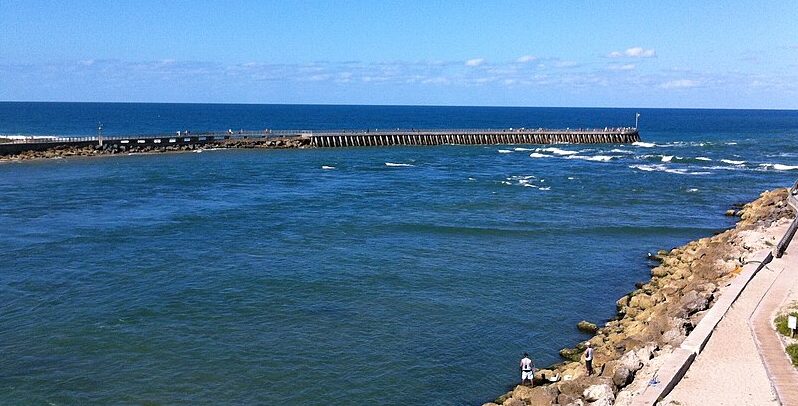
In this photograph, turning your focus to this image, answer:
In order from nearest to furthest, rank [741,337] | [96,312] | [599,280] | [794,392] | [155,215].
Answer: [794,392] → [741,337] → [96,312] → [599,280] → [155,215]

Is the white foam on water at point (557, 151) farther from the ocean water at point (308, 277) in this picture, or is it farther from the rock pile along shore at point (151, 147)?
the rock pile along shore at point (151, 147)

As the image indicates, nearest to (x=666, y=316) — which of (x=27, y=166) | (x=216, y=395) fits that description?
(x=216, y=395)

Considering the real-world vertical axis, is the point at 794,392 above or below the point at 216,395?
above

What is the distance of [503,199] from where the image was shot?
53.9 meters

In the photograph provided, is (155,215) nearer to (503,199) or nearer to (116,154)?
(503,199)

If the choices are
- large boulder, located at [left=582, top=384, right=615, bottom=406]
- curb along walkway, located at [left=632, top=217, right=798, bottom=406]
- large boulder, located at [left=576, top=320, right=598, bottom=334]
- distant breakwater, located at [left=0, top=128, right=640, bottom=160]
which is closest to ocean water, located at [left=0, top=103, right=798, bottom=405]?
large boulder, located at [left=576, top=320, right=598, bottom=334]

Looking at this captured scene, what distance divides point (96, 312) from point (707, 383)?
21930mm

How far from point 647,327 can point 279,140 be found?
79.4 meters

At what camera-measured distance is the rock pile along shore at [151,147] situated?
73938mm

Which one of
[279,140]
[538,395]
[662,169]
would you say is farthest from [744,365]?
[279,140]

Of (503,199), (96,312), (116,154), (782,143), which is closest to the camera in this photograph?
(96,312)

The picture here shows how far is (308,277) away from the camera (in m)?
31.3

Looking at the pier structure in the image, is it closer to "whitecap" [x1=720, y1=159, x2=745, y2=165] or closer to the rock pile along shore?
the rock pile along shore

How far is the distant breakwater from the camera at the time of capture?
76.7m
